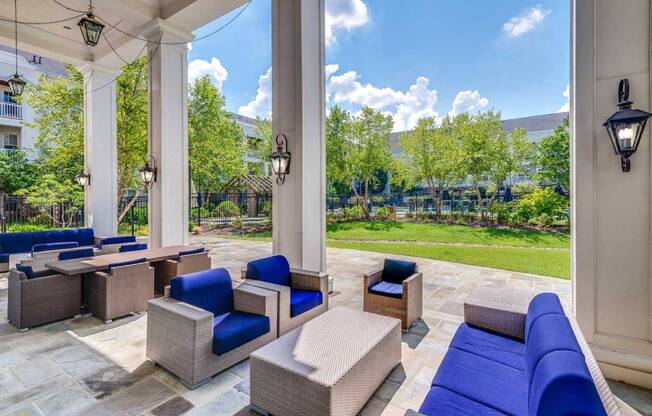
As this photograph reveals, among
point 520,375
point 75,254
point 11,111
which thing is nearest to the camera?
point 520,375

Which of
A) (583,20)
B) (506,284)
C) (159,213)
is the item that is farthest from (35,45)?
(506,284)

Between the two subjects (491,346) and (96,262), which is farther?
(96,262)

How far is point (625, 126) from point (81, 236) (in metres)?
9.78

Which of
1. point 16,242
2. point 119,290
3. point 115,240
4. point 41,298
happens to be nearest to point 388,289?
point 119,290

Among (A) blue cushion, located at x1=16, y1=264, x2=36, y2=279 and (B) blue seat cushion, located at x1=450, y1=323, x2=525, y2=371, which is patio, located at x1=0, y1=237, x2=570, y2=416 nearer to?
(B) blue seat cushion, located at x1=450, y1=323, x2=525, y2=371

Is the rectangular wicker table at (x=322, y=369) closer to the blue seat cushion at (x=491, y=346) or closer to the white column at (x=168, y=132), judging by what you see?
the blue seat cushion at (x=491, y=346)

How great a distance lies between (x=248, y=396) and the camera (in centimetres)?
243

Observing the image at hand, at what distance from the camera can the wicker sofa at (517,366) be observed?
3.87 feet

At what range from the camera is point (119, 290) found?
398 centimetres

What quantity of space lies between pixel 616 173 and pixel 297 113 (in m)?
3.78

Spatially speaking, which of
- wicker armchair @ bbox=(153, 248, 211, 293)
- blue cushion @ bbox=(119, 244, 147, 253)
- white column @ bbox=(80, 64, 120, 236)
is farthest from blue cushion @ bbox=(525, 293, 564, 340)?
white column @ bbox=(80, 64, 120, 236)

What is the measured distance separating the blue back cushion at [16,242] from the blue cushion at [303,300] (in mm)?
6962

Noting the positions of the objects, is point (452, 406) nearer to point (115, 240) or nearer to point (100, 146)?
point (115, 240)

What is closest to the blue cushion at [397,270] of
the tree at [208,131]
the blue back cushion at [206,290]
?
the blue back cushion at [206,290]
